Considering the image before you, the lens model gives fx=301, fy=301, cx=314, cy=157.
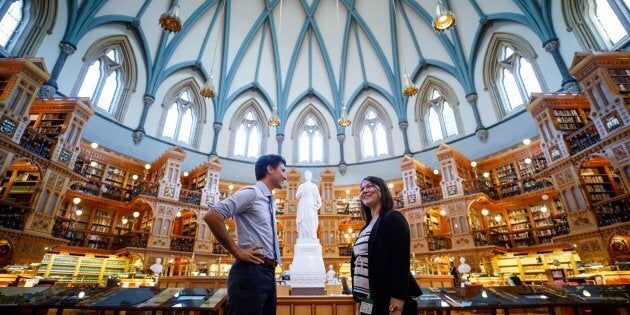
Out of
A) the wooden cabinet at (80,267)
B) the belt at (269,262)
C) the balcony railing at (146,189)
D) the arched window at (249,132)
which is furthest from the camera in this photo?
the arched window at (249,132)

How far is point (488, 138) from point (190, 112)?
1885cm

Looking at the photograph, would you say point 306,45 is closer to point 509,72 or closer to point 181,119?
point 181,119

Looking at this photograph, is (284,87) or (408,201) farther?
(284,87)

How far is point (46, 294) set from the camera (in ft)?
10.0

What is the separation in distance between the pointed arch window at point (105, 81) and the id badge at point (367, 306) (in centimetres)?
1847

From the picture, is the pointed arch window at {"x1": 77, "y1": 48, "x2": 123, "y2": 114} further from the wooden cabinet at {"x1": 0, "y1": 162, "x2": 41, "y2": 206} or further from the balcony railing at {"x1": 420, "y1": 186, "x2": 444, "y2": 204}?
the balcony railing at {"x1": 420, "y1": 186, "x2": 444, "y2": 204}

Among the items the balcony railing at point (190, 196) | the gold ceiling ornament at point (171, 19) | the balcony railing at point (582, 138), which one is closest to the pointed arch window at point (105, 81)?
the balcony railing at point (190, 196)

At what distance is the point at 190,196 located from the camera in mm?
16594

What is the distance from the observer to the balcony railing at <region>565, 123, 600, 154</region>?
1060cm

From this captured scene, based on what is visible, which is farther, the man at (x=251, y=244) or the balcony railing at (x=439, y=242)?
the balcony railing at (x=439, y=242)

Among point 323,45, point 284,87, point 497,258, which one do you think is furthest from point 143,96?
point 497,258

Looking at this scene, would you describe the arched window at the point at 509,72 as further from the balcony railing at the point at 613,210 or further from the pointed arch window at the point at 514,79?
the balcony railing at the point at 613,210

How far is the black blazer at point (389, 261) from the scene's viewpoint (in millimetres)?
1862

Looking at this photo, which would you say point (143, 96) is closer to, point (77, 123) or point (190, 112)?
point (190, 112)
